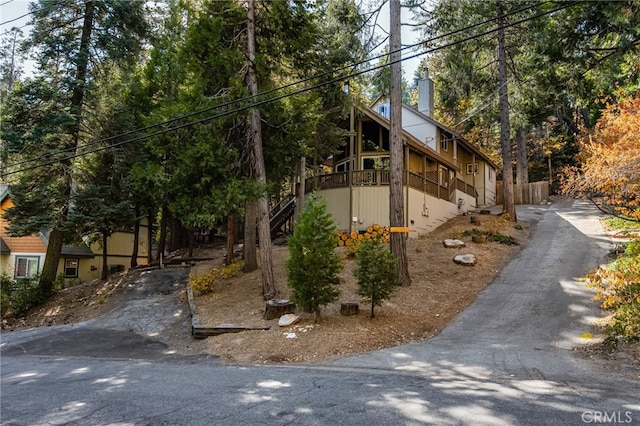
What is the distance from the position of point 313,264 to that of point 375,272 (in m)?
1.34

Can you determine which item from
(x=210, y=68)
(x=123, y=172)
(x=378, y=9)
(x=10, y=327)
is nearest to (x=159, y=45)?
(x=123, y=172)

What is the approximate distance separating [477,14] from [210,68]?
9.33 m

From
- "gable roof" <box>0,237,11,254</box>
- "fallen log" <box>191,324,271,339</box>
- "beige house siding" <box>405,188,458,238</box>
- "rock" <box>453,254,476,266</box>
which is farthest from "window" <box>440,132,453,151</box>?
"gable roof" <box>0,237,11,254</box>

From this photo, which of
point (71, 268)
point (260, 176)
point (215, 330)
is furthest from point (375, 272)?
point (71, 268)

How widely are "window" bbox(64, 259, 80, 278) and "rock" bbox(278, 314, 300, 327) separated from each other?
61.1 ft

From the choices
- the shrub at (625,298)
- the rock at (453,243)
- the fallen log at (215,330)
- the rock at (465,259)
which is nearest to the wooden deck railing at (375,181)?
the rock at (453,243)

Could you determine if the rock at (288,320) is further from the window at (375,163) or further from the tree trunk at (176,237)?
the tree trunk at (176,237)

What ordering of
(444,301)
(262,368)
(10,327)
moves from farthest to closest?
(10,327) < (444,301) < (262,368)

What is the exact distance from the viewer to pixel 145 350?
9133 millimetres

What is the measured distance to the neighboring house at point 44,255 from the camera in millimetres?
20797

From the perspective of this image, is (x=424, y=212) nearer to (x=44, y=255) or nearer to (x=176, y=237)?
(x=176, y=237)

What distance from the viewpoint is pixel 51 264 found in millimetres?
16500

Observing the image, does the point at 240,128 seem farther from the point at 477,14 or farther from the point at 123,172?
the point at 477,14

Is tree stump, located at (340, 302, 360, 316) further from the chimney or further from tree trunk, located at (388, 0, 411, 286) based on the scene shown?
the chimney
